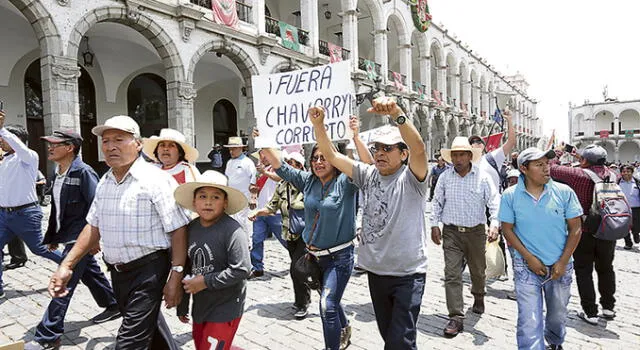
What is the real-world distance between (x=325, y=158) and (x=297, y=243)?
150 cm

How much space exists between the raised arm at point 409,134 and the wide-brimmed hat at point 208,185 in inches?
41.5

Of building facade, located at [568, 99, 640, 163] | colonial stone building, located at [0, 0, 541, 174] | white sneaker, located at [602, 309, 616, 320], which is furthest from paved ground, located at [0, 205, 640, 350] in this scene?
building facade, located at [568, 99, 640, 163]

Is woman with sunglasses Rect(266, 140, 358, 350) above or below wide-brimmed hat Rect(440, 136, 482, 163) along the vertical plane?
below

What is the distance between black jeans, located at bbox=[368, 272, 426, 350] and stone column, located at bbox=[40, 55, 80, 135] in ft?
30.3

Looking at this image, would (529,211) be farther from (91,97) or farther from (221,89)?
(221,89)

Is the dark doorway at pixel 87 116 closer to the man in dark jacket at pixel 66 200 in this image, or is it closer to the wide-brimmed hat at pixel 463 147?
the man in dark jacket at pixel 66 200

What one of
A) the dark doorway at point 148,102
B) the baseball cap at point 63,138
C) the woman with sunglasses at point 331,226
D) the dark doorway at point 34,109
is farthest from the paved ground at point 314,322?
the dark doorway at point 148,102

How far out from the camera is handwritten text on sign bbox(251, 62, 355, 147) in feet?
10.9

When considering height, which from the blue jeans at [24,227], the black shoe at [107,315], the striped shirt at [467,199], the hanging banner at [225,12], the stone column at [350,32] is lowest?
the black shoe at [107,315]

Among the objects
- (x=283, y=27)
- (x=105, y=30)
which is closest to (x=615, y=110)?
(x=283, y=27)

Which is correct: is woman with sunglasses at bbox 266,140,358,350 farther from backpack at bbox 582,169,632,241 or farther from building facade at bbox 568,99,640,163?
building facade at bbox 568,99,640,163

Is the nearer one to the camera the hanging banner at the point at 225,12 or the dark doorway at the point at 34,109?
→ the hanging banner at the point at 225,12

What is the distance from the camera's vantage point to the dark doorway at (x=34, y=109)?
40.7ft

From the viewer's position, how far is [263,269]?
221 inches
